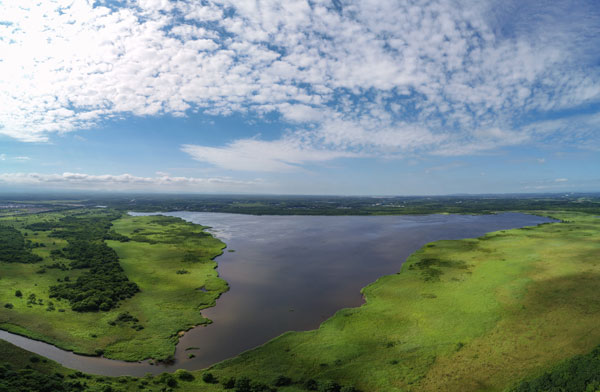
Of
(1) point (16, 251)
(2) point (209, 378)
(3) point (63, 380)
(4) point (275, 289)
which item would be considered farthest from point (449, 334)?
(1) point (16, 251)

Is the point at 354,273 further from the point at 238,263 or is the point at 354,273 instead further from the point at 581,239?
the point at 581,239

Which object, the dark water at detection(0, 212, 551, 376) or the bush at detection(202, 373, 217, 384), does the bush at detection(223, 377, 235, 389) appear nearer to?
the bush at detection(202, 373, 217, 384)

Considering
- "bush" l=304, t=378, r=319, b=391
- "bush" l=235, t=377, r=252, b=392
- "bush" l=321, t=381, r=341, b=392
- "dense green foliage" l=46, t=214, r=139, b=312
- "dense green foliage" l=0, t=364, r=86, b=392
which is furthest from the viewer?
"dense green foliage" l=46, t=214, r=139, b=312

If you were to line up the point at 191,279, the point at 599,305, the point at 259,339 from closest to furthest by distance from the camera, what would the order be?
the point at 259,339, the point at 599,305, the point at 191,279

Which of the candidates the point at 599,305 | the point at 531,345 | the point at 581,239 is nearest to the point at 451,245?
the point at 581,239

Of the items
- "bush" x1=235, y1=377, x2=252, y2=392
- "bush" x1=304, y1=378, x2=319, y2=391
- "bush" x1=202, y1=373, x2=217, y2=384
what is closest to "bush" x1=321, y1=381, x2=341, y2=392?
"bush" x1=304, y1=378, x2=319, y2=391

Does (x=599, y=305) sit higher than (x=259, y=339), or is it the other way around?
(x=599, y=305)
